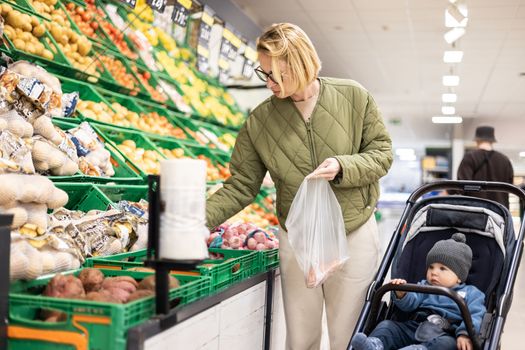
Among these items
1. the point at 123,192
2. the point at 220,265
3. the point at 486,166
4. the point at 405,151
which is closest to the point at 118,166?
the point at 123,192

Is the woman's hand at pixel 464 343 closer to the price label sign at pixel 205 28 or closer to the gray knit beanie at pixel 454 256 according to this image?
the gray knit beanie at pixel 454 256

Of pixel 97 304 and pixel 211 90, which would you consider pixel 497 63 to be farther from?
pixel 97 304

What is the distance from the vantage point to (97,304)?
184cm

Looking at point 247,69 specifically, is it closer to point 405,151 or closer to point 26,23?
point 26,23

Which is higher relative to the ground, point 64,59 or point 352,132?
point 64,59

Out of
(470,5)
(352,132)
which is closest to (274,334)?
(352,132)

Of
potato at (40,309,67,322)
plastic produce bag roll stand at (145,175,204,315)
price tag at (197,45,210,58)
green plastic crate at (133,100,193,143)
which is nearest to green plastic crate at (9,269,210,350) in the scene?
potato at (40,309,67,322)

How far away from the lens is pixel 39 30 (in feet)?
13.1

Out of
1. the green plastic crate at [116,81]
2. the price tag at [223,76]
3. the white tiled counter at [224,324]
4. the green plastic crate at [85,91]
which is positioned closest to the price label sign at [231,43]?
the price tag at [223,76]

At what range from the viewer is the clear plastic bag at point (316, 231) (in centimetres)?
266

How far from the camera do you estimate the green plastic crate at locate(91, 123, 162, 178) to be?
161 inches

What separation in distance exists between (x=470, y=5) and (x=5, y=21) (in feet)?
19.6

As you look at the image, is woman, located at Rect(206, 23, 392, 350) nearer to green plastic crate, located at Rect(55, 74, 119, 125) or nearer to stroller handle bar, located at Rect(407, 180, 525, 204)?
stroller handle bar, located at Rect(407, 180, 525, 204)

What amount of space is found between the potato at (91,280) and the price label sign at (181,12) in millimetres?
3594
